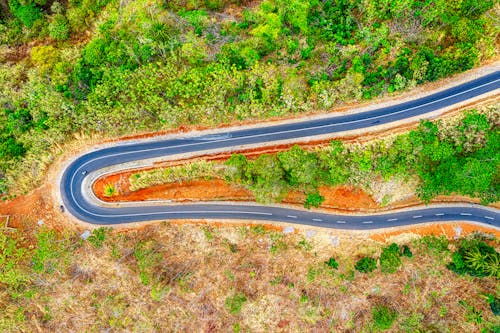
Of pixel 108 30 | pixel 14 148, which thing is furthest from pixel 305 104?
pixel 14 148

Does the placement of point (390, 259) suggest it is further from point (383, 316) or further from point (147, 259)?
point (147, 259)

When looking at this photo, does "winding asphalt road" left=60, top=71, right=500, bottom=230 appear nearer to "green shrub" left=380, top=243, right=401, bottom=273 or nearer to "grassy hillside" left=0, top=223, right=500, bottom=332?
"grassy hillside" left=0, top=223, right=500, bottom=332

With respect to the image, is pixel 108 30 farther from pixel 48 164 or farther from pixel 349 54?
pixel 349 54

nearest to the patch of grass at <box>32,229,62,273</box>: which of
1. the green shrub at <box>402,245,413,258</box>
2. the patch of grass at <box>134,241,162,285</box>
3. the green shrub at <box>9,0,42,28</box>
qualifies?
the patch of grass at <box>134,241,162,285</box>

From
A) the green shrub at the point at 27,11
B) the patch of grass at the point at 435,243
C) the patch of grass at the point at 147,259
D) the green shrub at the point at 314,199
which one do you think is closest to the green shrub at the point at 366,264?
the patch of grass at the point at 435,243

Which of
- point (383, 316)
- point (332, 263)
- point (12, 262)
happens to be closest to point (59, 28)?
point (12, 262)

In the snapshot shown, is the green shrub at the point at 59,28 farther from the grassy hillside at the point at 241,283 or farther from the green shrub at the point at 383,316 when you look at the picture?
the green shrub at the point at 383,316

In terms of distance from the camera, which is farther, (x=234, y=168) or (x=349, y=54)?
(x=349, y=54)
